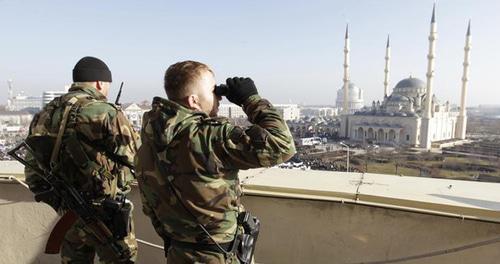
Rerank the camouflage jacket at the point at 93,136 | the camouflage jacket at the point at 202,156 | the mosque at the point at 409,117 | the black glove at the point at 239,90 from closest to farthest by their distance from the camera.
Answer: the camouflage jacket at the point at 202,156
the black glove at the point at 239,90
the camouflage jacket at the point at 93,136
the mosque at the point at 409,117

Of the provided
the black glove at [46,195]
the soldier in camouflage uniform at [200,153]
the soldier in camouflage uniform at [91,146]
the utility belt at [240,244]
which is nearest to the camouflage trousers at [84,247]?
the soldier in camouflage uniform at [91,146]

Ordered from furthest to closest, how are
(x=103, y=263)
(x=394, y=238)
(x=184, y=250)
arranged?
(x=394, y=238)
(x=103, y=263)
(x=184, y=250)

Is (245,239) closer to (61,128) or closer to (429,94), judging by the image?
(61,128)

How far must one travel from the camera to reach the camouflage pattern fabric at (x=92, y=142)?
5.47 feet

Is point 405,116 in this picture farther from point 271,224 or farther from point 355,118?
point 271,224

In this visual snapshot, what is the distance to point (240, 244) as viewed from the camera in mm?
1374

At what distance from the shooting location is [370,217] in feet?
6.45

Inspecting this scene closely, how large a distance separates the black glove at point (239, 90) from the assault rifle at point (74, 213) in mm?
944

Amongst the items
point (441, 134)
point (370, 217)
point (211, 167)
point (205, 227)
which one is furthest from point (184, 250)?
point (441, 134)

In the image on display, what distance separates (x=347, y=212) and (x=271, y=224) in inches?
17.3

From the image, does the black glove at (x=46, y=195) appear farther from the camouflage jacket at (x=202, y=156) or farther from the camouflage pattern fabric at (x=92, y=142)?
the camouflage jacket at (x=202, y=156)

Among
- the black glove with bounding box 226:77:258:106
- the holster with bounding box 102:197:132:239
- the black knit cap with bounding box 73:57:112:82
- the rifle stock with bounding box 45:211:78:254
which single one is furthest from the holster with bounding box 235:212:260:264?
the black knit cap with bounding box 73:57:112:82

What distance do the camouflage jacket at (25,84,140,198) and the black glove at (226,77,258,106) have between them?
0.67 meters

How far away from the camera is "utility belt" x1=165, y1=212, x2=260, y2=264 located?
131 cm
